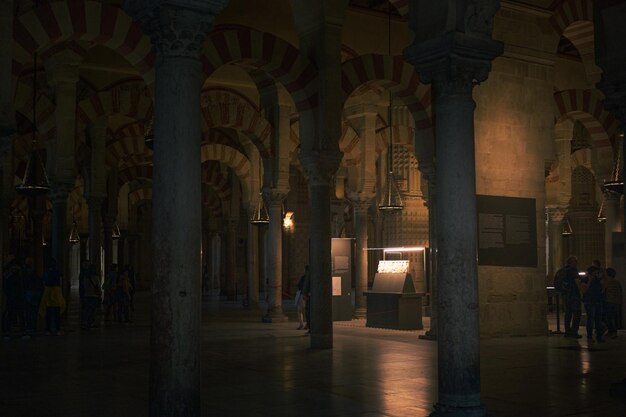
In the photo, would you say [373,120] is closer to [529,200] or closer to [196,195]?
[529,200]

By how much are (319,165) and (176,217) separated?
4.61 m

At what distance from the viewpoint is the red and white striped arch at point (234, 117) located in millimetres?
12688

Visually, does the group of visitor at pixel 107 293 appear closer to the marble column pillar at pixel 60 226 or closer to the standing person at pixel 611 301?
the marble column pillar at pixel 60 226

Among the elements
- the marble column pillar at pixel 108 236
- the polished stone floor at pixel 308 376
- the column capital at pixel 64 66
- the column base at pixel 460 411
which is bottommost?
the polished stone floor at pixel 308 376

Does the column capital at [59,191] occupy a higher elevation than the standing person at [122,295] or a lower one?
higher

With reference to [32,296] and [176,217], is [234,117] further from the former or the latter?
[176,217]

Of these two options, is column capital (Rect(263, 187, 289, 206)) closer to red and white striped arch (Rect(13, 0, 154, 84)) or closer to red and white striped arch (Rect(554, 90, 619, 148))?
red and white striped arch (Rect(13, 0, 154, 84))

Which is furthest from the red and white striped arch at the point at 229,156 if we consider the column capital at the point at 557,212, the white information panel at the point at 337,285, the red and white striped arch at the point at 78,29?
the red and white striped arch at the point at 78,29

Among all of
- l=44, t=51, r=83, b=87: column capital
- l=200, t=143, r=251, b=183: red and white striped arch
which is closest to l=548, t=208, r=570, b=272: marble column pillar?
l=200, t=143, r=251, b=183: red and white striped arch

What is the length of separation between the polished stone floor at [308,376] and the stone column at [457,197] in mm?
423

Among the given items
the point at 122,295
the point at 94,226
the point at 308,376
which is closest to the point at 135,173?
the point at 94,226

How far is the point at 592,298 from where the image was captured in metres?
8.94

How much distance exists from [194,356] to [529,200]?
227 inches

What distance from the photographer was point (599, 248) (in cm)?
1966
